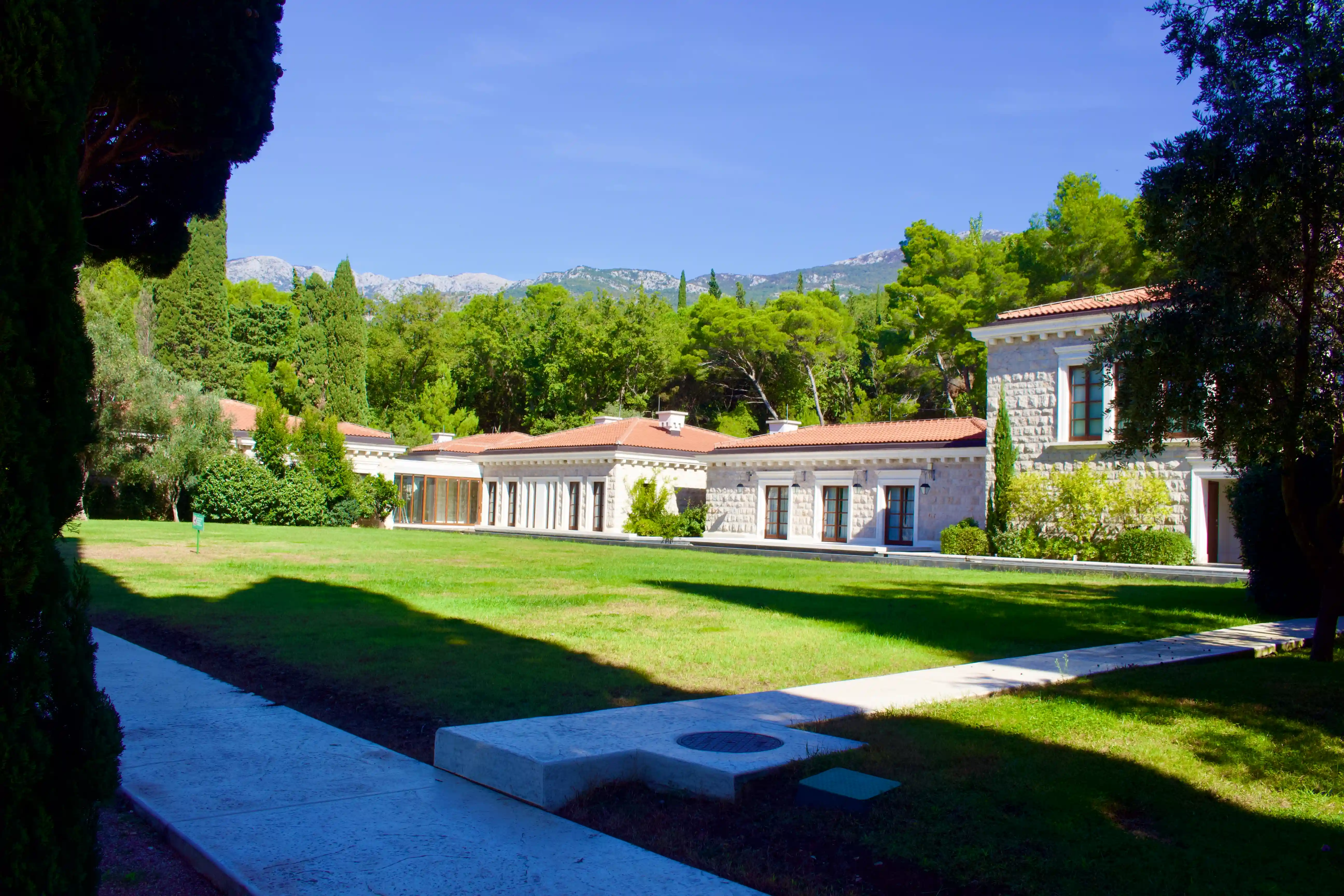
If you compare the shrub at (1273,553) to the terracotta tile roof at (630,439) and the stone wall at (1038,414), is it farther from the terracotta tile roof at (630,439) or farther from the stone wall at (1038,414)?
the terracotta tile roof at (630,439)

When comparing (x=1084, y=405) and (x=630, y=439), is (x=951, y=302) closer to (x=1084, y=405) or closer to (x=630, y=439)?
(x=630, y=439)

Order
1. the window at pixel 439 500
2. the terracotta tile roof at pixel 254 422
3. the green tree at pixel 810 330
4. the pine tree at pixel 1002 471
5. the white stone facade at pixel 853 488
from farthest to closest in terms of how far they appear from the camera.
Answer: the green tree at pixel 810 330, the window at pixel 439 500, the terracotta tile roof at pixel 254 422, the white stone facade at pixel 853 488, the pine tree at pixel 1002 471

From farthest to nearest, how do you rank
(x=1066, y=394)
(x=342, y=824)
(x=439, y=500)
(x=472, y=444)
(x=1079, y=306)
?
(x=472, y=444)
(x=439, y=500)
(x=1066, y=394)
(x=1079, y=306)
(x=342, y=824)

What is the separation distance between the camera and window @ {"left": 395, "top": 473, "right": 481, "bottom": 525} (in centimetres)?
4281

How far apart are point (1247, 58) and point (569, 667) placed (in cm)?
777

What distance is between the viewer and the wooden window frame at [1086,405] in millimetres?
25188

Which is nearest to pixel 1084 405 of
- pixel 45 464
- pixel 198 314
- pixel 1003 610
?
pixel 1003 610

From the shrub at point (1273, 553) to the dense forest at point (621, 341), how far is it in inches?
1011

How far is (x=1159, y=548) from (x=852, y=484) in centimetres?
1049

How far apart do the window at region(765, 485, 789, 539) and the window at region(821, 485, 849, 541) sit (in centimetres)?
143

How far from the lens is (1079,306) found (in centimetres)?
2527

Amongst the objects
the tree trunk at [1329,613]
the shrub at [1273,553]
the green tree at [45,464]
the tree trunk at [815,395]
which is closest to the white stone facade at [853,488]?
the tree trunk at [815,395]

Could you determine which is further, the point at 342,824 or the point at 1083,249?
the point at 1083,249

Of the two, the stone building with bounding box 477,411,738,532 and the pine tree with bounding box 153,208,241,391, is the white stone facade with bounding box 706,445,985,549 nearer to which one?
the stone building with bounding box 477,411,738,532
